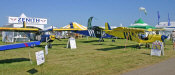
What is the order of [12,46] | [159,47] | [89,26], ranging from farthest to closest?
[89,26]
[159,47]
[12,46]

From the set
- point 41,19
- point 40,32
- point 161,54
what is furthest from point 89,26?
point 161,54


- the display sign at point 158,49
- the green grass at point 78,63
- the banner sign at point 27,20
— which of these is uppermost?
the banner sign at point 27,20

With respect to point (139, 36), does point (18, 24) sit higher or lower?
higher

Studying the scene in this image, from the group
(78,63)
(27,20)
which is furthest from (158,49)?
(27,20)

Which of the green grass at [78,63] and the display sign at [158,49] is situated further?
the display sign at [158,49]

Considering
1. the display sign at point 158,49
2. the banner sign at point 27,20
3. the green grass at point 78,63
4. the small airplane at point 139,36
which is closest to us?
the green grass at point 78,63

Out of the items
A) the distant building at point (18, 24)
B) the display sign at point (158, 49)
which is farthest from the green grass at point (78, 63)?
the distant building at point (18, 24)

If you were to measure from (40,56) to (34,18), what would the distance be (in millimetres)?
25931

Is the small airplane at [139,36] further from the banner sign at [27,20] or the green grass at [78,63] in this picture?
the banner sign at [27,20]

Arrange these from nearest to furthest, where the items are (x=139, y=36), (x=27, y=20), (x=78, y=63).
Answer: (x=78, y=63) < (x=139, y=36) < (x=27, y=20)

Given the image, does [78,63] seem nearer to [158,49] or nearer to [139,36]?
[158,49]

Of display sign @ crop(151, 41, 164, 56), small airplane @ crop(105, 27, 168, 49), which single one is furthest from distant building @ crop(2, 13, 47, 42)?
display sign @ crop(151, 41, 164, 56)

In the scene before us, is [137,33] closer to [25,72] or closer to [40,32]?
[40,32]

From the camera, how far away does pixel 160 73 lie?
651 cm
